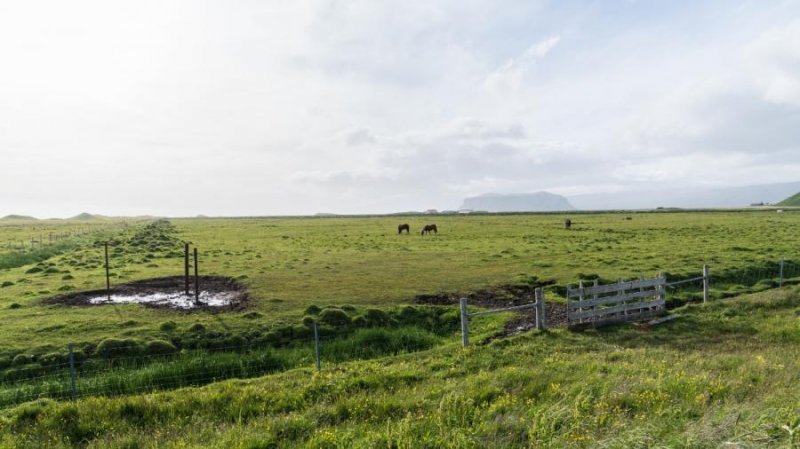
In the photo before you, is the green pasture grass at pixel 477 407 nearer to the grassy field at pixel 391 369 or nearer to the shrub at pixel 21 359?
the grassy field at pixel 391 369

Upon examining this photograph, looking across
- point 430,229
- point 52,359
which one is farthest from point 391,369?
point 430,229

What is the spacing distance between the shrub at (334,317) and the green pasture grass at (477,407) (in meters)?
5.85

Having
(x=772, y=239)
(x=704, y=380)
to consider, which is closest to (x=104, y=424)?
(x=704, y=380)

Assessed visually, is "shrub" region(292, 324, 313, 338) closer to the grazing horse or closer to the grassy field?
the grassy field

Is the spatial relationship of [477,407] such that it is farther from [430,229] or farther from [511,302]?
[430,229]

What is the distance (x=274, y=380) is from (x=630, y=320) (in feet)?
45.8

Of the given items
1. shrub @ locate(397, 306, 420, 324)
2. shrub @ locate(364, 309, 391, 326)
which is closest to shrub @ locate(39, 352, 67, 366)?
shrub @ locate(364, 309, 391, 326)

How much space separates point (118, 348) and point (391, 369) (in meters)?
10.4

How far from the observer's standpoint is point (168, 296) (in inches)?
993

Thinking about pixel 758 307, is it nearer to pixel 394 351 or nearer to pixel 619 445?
pixel 394 351

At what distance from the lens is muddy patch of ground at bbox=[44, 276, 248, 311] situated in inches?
901

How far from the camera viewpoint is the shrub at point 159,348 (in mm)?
16297

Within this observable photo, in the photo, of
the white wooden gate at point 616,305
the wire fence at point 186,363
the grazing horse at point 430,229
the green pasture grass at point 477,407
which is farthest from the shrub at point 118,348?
the grazing horse at point 430,229

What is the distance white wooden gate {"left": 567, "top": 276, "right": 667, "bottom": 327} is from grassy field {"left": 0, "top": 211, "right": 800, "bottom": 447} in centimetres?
91
